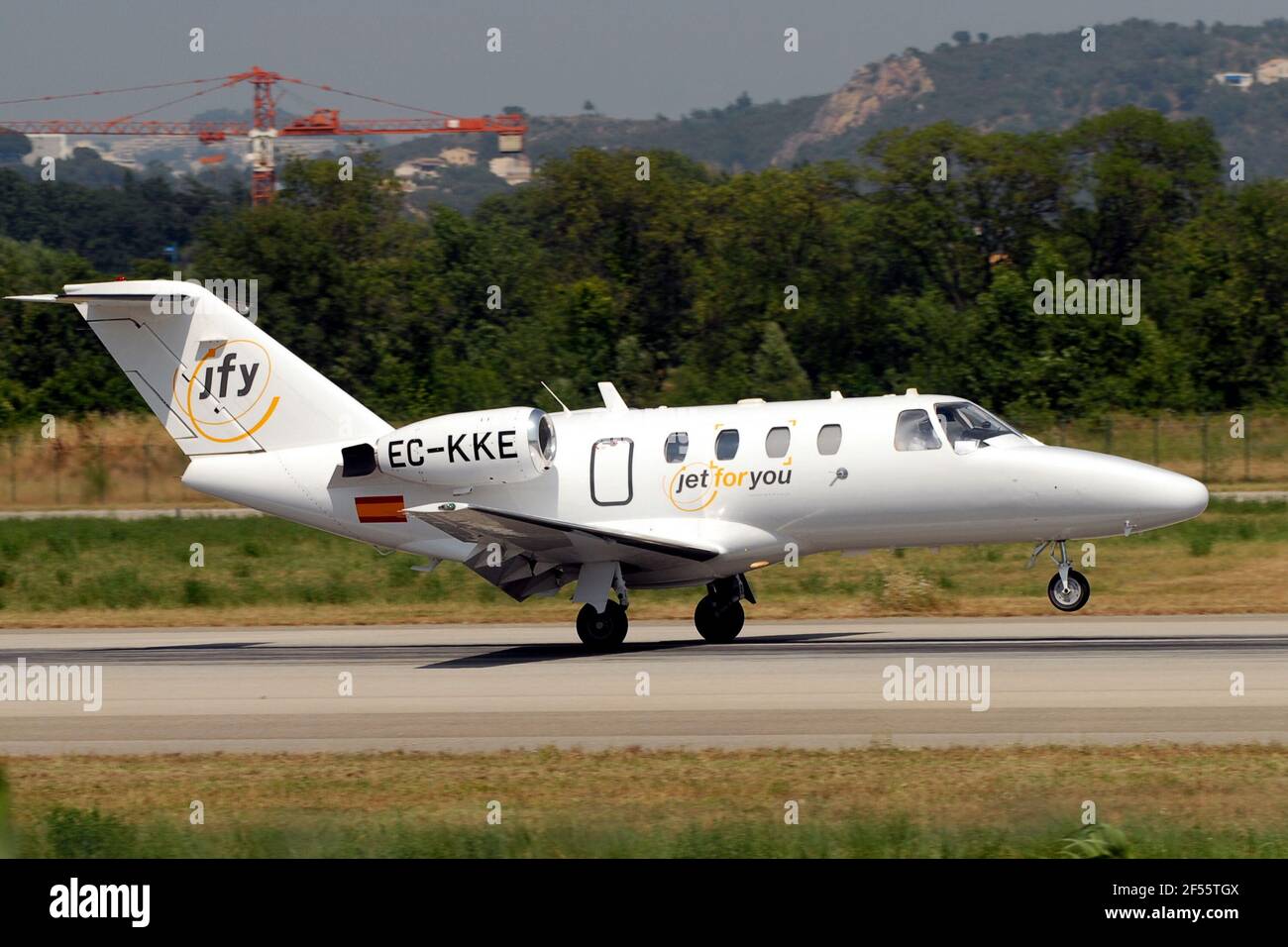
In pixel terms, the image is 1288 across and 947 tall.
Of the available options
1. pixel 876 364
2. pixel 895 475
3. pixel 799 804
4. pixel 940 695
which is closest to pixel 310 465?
pixel 895 475

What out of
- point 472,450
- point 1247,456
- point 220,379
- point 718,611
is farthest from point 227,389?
point 1247,456

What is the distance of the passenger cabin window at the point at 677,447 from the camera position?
69.8ft

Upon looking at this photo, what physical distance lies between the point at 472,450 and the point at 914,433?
18.2ft

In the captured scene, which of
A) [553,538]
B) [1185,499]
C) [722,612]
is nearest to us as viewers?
[1185,499]

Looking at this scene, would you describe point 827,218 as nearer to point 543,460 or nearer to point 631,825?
point 543,460

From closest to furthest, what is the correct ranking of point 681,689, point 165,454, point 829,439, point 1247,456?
point 681,689 < point 829,439 < point 1247,456 < point 165,454

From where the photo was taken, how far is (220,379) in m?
22.7

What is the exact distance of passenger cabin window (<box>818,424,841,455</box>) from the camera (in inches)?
814

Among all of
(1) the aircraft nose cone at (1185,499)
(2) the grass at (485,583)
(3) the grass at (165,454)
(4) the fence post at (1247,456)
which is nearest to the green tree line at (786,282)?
(3) the grass at (165,454)

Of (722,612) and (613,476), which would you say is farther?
(722,612)

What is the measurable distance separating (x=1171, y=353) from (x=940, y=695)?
37311mm

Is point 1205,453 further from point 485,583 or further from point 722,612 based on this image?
point 722,612

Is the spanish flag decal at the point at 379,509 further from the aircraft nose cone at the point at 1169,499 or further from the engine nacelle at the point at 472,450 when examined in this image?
the aircraft nose cone at the point at 1169,499

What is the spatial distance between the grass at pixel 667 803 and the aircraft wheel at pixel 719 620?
25.8ft
